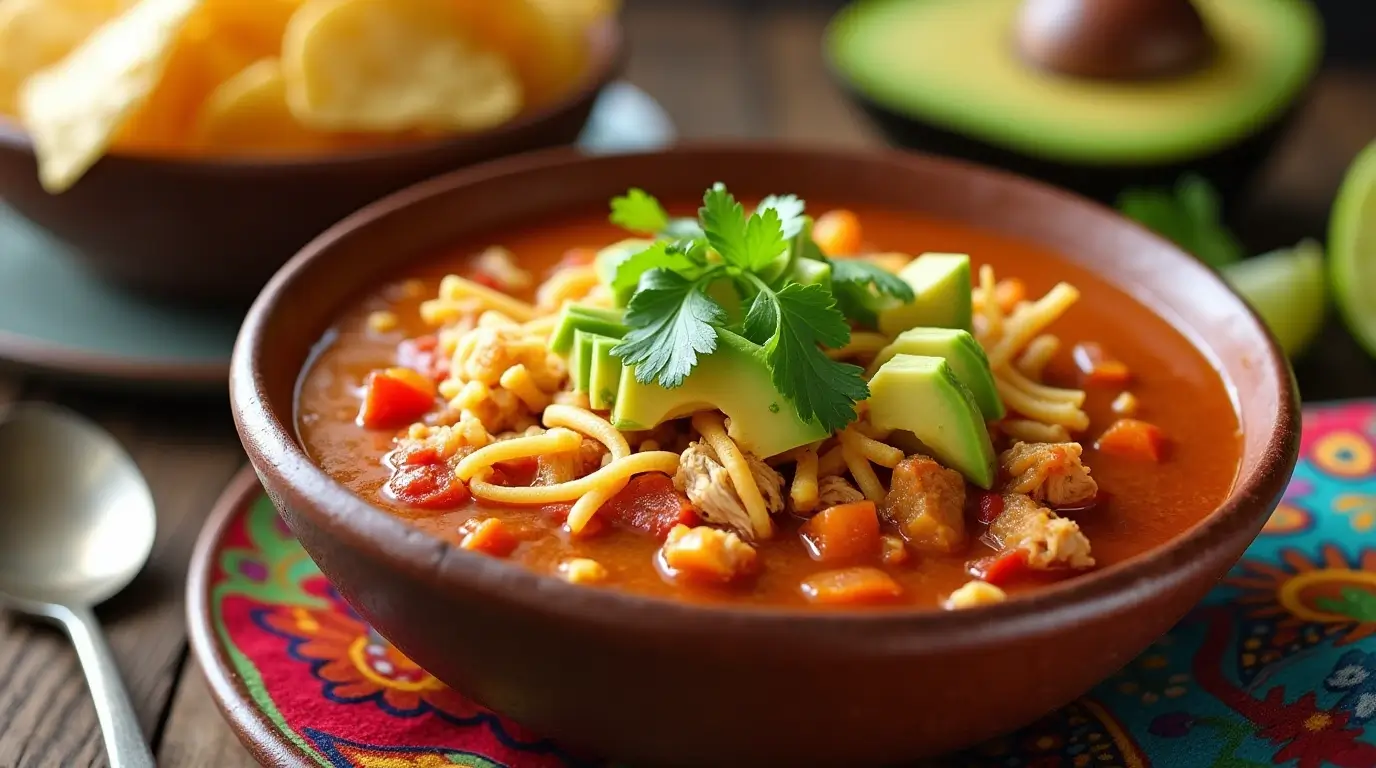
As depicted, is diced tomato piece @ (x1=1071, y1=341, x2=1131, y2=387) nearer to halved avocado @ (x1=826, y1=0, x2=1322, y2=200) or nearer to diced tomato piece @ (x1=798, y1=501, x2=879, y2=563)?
diced tomato piece @ (x1=798, y1=501, x2=879, y2=563)

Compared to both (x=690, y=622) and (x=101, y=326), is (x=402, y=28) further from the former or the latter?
(x=690, y=622)

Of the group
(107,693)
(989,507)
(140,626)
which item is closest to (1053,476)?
(989,507)

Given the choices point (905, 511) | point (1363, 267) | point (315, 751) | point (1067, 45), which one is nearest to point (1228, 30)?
point (1067, 45)

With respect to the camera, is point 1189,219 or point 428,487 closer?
point 428,487

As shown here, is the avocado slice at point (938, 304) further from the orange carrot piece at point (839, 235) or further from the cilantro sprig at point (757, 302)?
the orange carrot piece at point (839, 235)

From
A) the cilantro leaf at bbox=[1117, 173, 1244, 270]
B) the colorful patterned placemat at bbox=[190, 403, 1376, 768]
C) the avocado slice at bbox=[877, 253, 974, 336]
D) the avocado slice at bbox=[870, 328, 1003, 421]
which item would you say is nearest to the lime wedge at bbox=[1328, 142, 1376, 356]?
the cilantro leaf at bbox=[1117, 173, 1244, 270]

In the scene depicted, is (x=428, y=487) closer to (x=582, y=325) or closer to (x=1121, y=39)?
(x=582, y=325)
